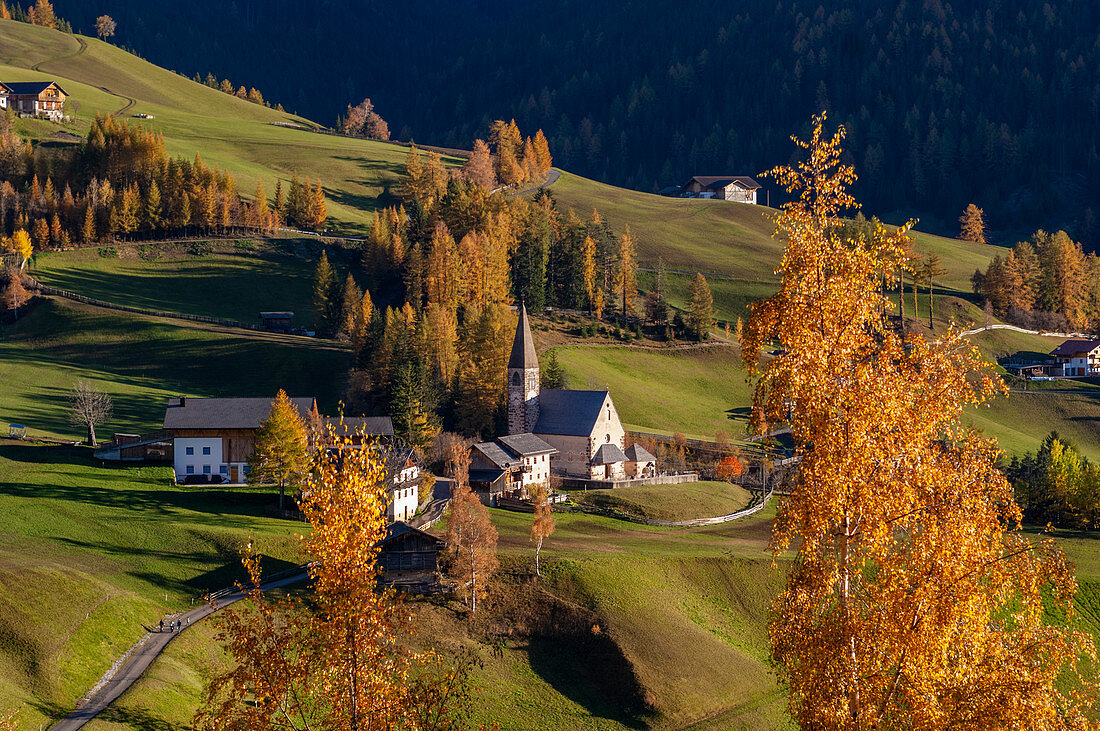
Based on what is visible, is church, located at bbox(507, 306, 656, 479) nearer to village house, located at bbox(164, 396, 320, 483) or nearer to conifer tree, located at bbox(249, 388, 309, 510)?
village house, located at bbox(164, 396, 320, 483)

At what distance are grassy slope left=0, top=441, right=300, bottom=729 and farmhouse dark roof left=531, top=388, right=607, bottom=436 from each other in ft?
103

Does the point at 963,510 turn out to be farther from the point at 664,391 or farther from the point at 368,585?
the point at 664,391

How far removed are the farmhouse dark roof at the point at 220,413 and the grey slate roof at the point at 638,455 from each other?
3172 cm

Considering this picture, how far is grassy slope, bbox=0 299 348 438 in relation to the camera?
102m

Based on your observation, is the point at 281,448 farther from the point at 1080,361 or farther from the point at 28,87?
the point at 28,87

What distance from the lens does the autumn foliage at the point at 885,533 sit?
17.2 m

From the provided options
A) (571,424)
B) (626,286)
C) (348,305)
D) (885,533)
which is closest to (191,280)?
(348,305)

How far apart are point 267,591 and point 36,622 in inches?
503

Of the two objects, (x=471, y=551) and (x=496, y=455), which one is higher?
(x=496, y=455)

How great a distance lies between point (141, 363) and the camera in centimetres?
11488

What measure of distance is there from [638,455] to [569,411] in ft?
26.9

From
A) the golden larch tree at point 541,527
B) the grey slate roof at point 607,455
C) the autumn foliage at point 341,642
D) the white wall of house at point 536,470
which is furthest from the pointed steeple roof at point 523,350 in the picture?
the autumn foliage at point 341,642

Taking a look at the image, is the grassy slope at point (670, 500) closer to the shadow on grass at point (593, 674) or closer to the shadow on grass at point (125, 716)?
the shadow on grass at point (593, 674)

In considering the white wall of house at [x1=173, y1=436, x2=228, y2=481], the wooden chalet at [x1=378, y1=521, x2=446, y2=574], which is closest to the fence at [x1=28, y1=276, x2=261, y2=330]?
the white wall of house at [x1=173, y1=436, x2=228, y2=481]
